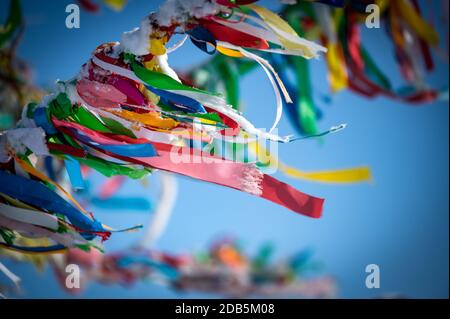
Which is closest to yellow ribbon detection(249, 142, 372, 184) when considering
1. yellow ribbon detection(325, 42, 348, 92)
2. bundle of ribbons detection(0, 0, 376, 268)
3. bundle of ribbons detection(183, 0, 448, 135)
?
bundle of ribbons detection(0, 0, 376, 268)

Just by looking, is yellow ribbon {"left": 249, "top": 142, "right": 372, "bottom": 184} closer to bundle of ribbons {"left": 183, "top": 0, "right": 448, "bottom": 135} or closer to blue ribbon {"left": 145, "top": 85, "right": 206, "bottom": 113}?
blue ribbon {"left": 145, "top": 85, "right": 206, "bottom": 113}

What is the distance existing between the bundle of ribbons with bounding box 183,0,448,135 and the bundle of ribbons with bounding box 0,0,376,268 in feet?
1.59

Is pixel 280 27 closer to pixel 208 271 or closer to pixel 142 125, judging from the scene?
pixel 142 125

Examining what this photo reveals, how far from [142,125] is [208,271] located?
1.13 meters

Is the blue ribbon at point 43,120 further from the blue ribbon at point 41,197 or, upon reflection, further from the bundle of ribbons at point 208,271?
the bundle of ribbons at point 208,271

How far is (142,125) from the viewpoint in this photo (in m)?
0.78

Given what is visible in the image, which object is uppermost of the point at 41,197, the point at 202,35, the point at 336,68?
the point at 336,68

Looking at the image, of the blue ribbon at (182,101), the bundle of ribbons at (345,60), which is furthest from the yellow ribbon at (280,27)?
the bundle of ribbons at (345,60)

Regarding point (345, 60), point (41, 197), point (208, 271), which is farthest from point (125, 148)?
point (208, 271)

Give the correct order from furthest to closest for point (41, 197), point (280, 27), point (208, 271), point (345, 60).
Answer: point (208, 271) → point (345, 60) → point (41, 197) → point (280, 27)

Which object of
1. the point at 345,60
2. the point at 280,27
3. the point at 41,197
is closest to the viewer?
the point at 280,27

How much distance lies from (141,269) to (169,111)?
104 cm

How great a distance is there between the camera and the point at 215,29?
2.34ft
